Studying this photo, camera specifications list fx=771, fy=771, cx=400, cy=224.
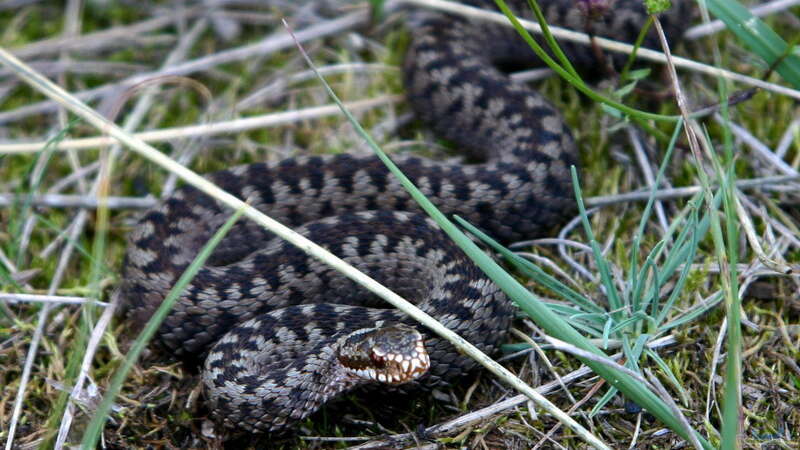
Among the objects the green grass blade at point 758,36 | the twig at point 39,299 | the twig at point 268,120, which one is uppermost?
the green grass blade at point 758,36

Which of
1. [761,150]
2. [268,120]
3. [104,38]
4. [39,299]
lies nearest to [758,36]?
[761,150]

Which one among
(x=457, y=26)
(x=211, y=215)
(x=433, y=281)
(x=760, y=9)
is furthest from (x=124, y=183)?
(x=760, y=9)

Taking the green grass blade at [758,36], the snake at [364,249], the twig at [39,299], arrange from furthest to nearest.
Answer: the twig at [39,299], the green grass blade at [758,36], the snake at [364,249]

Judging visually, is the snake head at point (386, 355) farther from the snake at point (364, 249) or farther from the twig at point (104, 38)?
the twig at point (104, 38)

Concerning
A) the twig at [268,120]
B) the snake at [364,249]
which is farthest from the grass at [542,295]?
the snake at [364,249]

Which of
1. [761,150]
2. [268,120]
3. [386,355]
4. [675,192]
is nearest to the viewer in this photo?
[386,355]

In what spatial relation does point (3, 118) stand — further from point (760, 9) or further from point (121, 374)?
point (760, 9)

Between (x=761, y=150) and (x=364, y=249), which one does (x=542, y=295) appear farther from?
(x=761, y=150)

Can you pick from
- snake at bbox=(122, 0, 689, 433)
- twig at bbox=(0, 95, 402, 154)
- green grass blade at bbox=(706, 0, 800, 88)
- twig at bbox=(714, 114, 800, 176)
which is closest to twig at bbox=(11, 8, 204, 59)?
twig at bbox=(0, 95, 402, 154)
